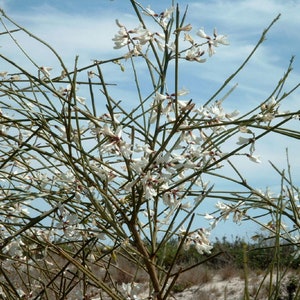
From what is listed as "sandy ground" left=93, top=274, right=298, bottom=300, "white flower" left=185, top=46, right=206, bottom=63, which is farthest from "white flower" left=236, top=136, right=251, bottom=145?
"sandy ground" left=93, top=274, right=298, bottom=300

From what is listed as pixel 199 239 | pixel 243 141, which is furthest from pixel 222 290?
pixel 243 141

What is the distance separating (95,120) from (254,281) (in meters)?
6.46

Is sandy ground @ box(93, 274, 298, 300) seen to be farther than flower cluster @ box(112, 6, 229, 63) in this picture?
Yes

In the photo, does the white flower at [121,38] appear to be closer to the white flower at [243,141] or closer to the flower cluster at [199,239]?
the white flower at [243,141]

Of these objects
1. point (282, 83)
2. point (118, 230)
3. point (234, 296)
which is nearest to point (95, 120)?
point (118, 230)

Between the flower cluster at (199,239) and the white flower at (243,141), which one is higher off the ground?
the white flower at (243,141)

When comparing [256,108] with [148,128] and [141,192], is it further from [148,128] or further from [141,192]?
[141,192]

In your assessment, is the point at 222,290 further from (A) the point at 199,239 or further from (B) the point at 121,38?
(B) the point at 121,38

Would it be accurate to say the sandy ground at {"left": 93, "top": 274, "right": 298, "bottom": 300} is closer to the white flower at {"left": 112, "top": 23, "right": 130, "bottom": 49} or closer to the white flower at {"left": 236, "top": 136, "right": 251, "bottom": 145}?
the white flower at {"left": 236, "top": 136, "right": 251, "bottom": 145}

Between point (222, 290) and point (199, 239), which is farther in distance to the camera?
point (222, 290)

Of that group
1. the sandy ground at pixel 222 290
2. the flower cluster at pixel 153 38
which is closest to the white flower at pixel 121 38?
the flower cluster at pixel 153 38

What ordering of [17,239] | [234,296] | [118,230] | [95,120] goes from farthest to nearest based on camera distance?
[234,296] → [17,239] → [95,120] → [118,230]

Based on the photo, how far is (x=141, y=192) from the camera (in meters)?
1.73

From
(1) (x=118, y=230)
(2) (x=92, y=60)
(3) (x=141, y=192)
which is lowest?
(1) (x=118, y=230)
